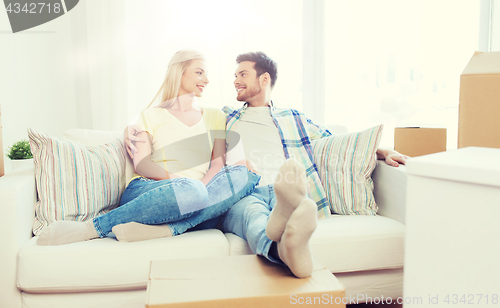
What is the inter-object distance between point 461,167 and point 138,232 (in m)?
1.01

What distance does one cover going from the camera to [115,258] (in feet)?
3.70

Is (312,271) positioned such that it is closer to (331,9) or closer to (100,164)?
(100,164)

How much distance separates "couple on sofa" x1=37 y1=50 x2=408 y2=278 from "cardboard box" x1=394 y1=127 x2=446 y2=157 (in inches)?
5.2

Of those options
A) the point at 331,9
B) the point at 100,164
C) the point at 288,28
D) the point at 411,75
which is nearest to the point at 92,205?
the point at 100,164

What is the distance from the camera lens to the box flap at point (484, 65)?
701mm

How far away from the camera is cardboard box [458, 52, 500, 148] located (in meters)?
0.68

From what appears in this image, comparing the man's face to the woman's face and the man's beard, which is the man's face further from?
the woman's face

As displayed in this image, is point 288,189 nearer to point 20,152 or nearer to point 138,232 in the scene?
point 138,232

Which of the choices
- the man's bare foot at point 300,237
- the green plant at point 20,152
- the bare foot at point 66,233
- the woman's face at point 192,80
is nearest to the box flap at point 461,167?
the man's bare foot at point 300,237

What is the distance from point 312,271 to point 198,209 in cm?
56

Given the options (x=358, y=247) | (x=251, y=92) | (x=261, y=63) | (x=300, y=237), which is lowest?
(x=358, y=247)

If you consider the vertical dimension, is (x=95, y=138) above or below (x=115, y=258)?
above

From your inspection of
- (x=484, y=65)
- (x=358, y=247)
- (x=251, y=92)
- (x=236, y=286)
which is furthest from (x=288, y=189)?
(x=251, y=92)

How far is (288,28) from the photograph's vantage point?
2.56 meters
